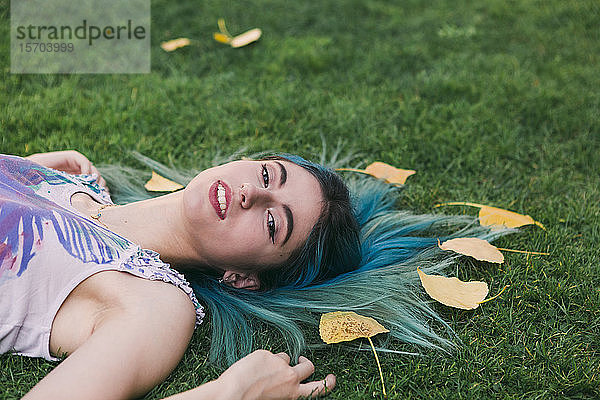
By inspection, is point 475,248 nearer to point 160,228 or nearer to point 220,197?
point 220,197

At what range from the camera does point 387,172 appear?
3.45 metres

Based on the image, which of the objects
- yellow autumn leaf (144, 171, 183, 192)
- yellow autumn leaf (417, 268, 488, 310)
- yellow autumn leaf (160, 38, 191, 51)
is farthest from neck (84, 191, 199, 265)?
yellow autumn leaf (160, 38, 191, 51)

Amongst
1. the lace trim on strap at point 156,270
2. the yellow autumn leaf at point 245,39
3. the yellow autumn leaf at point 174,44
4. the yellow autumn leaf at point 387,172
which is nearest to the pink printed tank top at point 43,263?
the lace trim on strap at point 156,270

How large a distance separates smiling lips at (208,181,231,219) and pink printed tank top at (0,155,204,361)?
11.6 inches

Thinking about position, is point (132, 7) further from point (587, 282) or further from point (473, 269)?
point (587, 282)

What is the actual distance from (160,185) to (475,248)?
1.59 m

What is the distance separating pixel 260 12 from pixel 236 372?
382 centimetres

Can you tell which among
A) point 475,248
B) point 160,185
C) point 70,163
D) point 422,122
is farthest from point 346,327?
point 422,122

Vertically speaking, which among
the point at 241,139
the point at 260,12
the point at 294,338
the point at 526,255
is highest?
the point at 260,12

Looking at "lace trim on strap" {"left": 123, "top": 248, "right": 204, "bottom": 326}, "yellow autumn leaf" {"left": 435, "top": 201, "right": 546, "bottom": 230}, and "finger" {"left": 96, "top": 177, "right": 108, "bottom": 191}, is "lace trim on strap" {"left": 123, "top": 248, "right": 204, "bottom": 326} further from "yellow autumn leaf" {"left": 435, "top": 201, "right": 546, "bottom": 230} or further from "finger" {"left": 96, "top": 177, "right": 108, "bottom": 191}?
"yellow autumn leaf" {"left": 435, "top": 201, "right": 546, "bottom": 230}

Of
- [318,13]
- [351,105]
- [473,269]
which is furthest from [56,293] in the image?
[318,13]

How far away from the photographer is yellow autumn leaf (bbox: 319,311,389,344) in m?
2.36

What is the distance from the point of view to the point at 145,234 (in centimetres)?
260

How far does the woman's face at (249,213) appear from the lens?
95.0 inches
